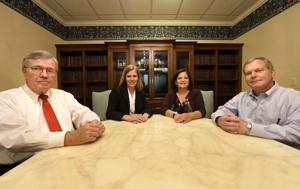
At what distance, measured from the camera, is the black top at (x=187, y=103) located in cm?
209

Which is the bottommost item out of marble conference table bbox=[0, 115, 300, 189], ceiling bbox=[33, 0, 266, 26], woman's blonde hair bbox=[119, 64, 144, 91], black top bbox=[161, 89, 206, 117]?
marble conference table bbox=[0, 115, 300, 189]

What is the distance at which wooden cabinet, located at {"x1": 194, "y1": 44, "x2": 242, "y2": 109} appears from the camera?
3.77m

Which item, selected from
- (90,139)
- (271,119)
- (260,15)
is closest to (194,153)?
(90,139)

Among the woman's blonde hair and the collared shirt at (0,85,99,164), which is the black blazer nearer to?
the woman's blonde hair

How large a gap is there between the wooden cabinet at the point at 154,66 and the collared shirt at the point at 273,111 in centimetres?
214

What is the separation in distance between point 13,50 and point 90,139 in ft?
7.44

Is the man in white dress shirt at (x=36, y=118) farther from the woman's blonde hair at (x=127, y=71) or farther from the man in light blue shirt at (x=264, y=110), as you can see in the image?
the woman's blonde hair at (x=127, y=71)

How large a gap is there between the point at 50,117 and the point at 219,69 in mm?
3461

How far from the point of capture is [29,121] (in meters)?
1.13

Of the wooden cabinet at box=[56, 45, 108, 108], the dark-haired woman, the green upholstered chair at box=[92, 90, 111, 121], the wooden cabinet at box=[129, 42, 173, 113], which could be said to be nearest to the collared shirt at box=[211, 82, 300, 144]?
the dark-haired woman

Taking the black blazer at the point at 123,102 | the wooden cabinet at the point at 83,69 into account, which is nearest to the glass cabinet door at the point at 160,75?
the wooden cabinet at the point at 83,69

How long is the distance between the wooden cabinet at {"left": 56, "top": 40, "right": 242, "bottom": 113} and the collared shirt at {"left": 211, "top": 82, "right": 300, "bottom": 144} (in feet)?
7.16

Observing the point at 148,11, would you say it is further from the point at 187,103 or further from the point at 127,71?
the point at 187,103

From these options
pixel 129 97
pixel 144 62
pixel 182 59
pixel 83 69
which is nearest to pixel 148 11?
pixel 144 62
